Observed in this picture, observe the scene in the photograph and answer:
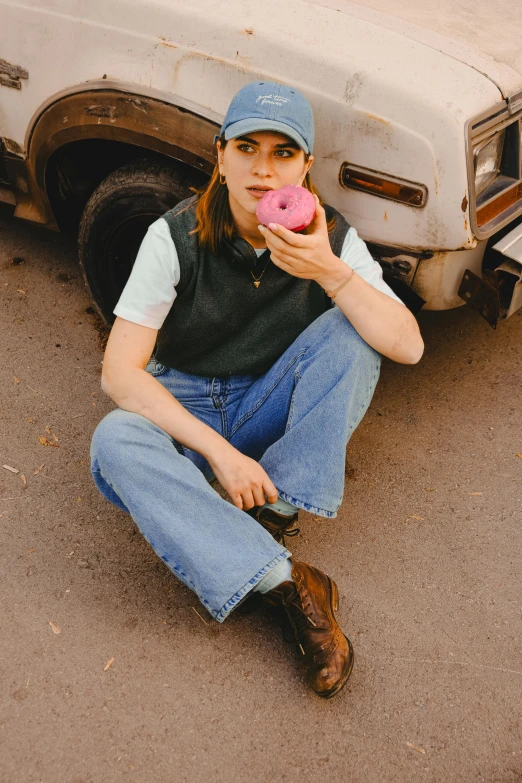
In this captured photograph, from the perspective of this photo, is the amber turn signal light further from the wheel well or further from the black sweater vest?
the wheel well

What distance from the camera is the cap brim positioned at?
211 centimetres

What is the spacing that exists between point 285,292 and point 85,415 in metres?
1.11

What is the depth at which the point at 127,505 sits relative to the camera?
2.13 m

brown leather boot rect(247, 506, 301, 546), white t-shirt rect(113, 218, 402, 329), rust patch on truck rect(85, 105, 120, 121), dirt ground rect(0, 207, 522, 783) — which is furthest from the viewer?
rust patch on truck rect(85, 105, 120, 121)

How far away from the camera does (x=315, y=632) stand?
2.15 metres

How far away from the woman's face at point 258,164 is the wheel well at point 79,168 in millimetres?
731

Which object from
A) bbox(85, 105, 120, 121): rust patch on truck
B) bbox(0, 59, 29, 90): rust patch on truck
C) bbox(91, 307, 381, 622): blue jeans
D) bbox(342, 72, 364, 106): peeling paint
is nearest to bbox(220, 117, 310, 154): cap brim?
bbox(342, 72, 364, 106): peeling paint

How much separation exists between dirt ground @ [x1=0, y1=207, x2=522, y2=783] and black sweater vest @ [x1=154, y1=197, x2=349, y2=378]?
663 millimetres

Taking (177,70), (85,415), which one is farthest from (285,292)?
(85,415)

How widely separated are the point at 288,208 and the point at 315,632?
4.11 ft

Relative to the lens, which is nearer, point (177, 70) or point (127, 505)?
point (127, 505)

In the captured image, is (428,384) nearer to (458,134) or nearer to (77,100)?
(458,134)

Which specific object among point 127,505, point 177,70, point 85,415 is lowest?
point 85,415

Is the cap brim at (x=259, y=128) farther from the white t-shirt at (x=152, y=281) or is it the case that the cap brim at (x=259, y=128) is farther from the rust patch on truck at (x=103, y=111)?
the rust patch on truck at (x=103, y=111)
